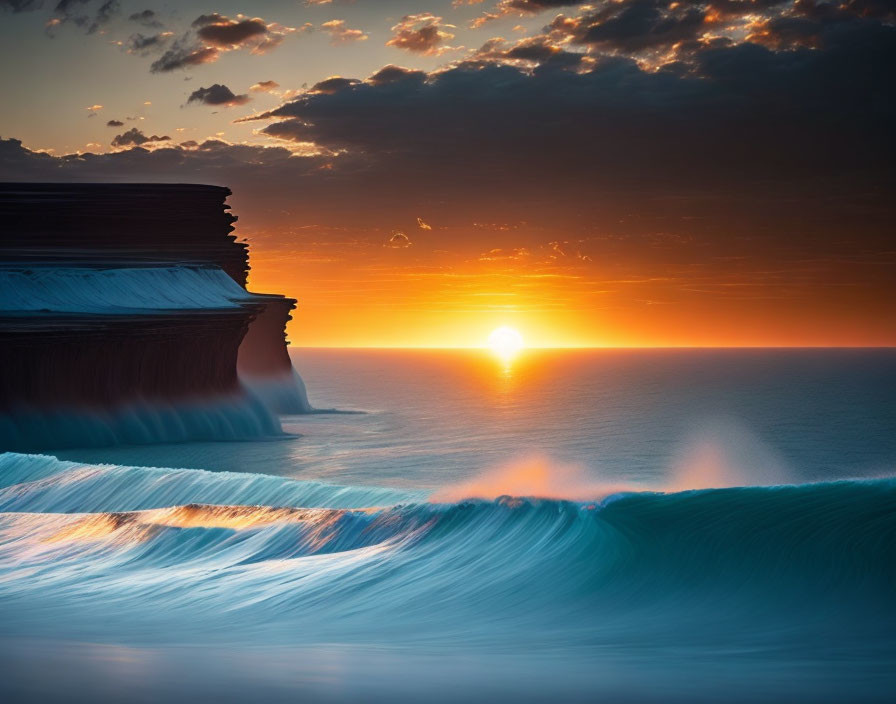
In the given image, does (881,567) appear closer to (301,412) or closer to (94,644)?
(94,644)

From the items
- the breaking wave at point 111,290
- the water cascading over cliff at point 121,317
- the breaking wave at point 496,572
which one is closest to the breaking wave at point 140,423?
the water cascading over cliff at point 121,317

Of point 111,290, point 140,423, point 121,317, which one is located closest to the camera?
point 121,317

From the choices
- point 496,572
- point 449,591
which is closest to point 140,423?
point 496,572

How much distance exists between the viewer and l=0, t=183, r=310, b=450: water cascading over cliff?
4125cm

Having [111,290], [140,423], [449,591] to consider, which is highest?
[111,290]

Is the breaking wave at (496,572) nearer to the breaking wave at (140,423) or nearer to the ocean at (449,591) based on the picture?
the ocean at (449,591)

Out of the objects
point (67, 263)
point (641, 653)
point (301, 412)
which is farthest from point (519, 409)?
point (641, 653)

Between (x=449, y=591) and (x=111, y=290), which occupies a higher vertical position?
(x=111, y=290)

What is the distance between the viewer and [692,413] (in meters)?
78.4

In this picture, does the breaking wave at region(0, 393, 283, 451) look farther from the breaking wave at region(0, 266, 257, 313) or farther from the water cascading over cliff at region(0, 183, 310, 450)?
the breaking wave at region(0, 266, 257, 313)

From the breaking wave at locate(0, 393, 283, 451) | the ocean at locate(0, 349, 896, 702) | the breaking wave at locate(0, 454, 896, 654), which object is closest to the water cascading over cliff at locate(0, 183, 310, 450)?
the breaking wave at locate(0, 393, 283, 451)

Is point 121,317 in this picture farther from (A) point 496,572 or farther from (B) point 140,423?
(A) point 496,572

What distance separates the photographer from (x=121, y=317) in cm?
4166

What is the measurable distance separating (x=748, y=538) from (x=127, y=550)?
394 inches
